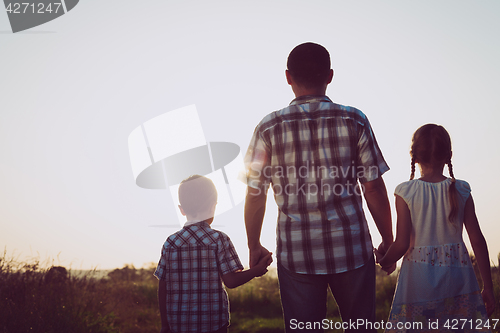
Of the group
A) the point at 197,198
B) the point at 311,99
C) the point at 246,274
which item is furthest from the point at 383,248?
the point at 197,198

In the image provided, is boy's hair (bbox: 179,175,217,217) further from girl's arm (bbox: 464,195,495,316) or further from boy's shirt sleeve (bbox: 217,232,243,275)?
girl's arm (bbox: 464,195,495,316)

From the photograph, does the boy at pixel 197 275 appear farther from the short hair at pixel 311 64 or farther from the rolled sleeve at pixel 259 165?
the short hair at pixel 311 64

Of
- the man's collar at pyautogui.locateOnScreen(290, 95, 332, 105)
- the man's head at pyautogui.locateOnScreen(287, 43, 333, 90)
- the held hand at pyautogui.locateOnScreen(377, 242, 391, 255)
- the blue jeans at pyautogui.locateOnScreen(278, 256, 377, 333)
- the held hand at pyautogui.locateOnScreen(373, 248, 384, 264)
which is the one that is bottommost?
the blue jeans at pyautogui.locateOnScreen(278, 256, 377, 333)

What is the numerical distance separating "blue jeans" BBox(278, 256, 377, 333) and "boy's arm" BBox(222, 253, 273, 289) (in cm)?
23

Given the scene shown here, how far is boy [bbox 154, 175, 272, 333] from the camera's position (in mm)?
2796

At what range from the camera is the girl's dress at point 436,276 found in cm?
258

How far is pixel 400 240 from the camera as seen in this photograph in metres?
2.59

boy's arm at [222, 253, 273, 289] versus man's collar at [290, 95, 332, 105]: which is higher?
man's collar at [290, 95, 332, 105]

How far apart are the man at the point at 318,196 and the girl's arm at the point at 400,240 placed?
18 centimetres

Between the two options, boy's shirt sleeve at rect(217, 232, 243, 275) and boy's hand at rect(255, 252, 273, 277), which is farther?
boy's shirt sleeve at rect(217, 232, 243, 275)

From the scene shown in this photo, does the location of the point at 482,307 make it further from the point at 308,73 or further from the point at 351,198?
the point at 308,73

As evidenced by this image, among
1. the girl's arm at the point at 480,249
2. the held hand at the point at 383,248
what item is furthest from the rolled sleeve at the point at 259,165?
the girl's arm at the point at 480,249

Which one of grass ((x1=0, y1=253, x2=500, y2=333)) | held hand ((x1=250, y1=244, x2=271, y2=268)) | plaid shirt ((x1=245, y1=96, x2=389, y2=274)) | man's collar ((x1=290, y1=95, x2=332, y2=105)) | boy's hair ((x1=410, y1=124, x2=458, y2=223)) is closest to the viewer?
plaid shirt ((x1=245, y1=96, x2=389, y2=274))

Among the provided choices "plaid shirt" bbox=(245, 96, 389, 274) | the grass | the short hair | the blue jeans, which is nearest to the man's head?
the short hair
